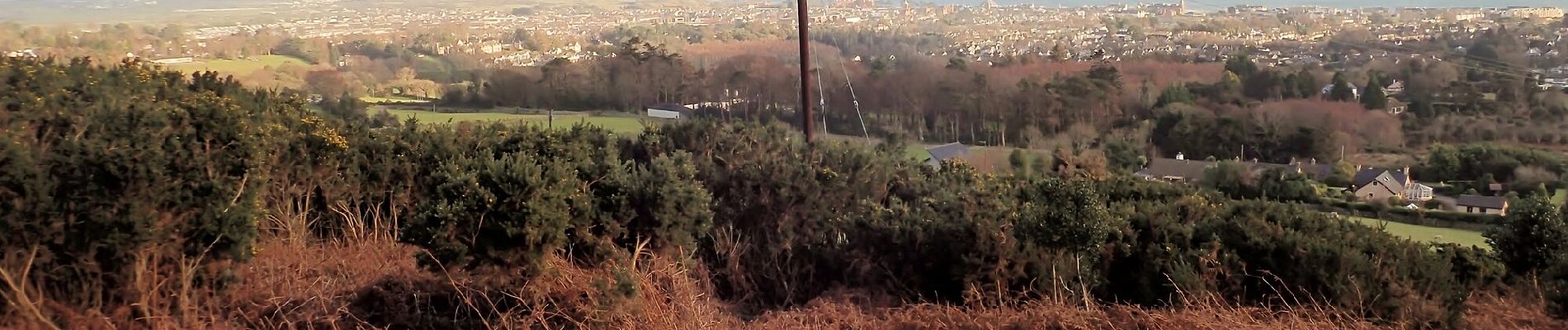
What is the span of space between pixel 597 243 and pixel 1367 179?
28.2 ft

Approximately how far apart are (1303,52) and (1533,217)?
13.5 m

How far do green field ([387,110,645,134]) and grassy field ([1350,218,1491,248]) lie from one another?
6.34 meters

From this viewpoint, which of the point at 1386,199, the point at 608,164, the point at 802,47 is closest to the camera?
the point at 608,164

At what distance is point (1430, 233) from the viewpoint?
8008mm

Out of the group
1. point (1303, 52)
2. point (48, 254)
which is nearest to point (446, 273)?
point (48, 254)

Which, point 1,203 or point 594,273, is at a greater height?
point 1,203

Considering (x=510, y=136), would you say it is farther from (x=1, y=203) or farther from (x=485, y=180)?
(x=1, y=203)

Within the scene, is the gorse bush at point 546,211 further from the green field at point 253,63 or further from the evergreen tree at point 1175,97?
the evergreen tree at point 1175,97

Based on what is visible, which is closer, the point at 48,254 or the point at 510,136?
the point at 48,254

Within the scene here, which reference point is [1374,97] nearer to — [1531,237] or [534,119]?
[1531,237]

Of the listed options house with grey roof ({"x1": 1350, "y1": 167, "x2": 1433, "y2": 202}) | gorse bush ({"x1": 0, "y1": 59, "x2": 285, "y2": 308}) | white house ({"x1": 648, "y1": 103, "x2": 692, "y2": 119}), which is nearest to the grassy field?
house with grey roof ({"x1": 1350, "y1": 167, "x2": 1433, "y2": 202})

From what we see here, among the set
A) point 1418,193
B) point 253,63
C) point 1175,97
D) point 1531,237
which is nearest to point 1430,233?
point 1531,237

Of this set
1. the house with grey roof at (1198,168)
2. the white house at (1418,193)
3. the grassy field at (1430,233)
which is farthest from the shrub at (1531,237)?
the house with grey roof at (1198,168)

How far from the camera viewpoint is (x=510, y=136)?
8719mm
